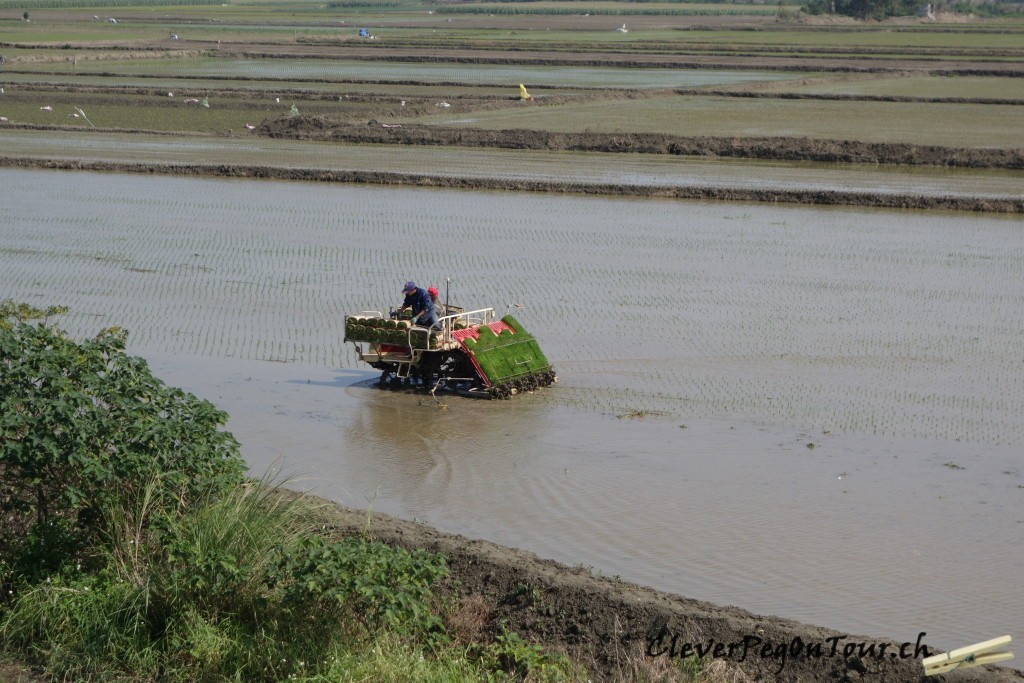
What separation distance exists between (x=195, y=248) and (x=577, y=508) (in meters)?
13.4

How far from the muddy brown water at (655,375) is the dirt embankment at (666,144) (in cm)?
835

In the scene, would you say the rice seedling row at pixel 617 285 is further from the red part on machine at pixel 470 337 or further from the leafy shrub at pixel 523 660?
the leafy shrub at pixel 523 660

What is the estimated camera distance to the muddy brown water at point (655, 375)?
32.7 feet

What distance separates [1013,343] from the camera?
54.5ft

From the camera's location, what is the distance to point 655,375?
49.2ft

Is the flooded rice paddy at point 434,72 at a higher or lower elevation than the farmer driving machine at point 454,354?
higher

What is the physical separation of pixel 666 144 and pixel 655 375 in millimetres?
22493

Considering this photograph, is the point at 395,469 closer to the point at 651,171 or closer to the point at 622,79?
the point at 651,171

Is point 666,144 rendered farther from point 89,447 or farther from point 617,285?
point 89,447

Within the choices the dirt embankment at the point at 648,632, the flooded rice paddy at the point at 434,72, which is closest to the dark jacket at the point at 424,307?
the dirt embankment at the point at 648,632

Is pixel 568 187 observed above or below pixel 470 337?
above

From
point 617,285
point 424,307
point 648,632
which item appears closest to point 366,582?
point 648,632

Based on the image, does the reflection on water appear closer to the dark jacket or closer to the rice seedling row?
the dark jacket

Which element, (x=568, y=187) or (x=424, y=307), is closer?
(x=424, y=307)
